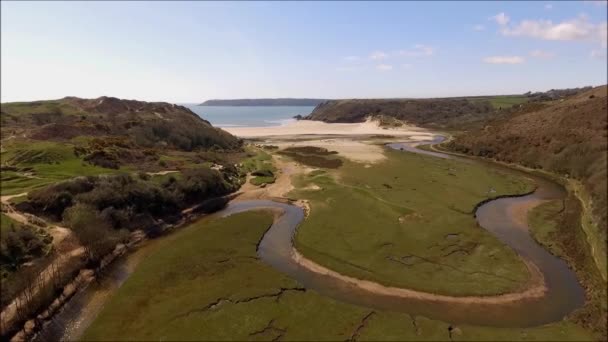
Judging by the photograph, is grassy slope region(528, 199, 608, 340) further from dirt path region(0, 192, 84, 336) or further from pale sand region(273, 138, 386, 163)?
pale sand region(273, 138, 386, 163)

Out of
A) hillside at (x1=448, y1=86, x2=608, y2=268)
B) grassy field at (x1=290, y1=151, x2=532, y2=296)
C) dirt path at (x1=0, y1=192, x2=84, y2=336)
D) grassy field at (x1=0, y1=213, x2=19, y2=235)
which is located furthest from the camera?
grassy field at (x1=290, y1=151, x2=532, y2=296)

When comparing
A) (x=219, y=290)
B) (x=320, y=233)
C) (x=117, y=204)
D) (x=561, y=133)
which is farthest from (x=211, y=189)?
(x=561, y=133)

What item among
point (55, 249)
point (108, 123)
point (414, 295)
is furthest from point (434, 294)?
point (108, 123)

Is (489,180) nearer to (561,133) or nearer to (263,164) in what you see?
(561,133)

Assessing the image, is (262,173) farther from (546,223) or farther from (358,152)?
(546,223)

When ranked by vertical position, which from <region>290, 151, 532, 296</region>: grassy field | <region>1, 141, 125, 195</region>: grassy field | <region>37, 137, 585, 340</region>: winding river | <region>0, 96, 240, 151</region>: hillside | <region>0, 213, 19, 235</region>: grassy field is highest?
<region>0, 96, 240, 151</region>: hillside

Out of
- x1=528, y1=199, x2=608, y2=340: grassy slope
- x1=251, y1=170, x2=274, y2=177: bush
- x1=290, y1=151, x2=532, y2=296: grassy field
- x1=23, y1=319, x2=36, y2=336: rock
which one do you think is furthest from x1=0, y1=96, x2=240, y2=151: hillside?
x1=528, y1=199, x2=608, y2=340: grassy slope

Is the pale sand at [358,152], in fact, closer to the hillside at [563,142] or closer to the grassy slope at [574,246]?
the hillside at [563,142]
